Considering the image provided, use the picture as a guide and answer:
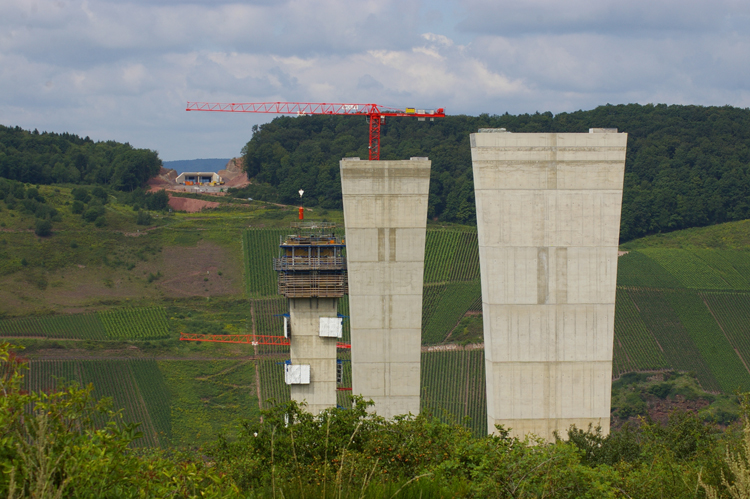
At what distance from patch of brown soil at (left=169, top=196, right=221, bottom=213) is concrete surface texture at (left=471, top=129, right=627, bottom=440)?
8207cm

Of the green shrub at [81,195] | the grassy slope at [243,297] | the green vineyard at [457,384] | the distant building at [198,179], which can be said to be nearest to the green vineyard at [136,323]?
the grassy slope at [243,297]

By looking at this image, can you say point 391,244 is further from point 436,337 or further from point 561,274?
point 436,337

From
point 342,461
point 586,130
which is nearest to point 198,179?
point 586,130

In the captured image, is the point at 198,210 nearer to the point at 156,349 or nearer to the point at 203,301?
the point at 203,301

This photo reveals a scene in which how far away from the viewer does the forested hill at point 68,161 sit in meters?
107

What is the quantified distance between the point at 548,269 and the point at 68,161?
101191 mm

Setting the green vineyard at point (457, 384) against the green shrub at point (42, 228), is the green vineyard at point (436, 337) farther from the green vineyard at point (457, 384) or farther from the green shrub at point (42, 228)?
the green shrub at point (42, 228)

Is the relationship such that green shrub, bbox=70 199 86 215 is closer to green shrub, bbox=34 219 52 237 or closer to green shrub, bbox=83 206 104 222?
green shrub, bbox=83 206 104 222

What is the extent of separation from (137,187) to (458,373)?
220ft

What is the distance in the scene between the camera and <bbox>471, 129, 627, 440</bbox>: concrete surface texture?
28500 millimetres

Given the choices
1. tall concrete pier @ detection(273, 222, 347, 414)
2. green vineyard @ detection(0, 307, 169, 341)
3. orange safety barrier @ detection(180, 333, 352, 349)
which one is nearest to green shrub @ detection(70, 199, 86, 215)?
green vineyard @ detection(0, 307, 169, 341)

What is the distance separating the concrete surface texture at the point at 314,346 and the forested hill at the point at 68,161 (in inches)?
3223

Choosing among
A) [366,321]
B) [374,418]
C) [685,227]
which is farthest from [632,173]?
[374,418]

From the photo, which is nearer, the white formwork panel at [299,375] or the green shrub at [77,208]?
the white formwork panel at [299,375]
